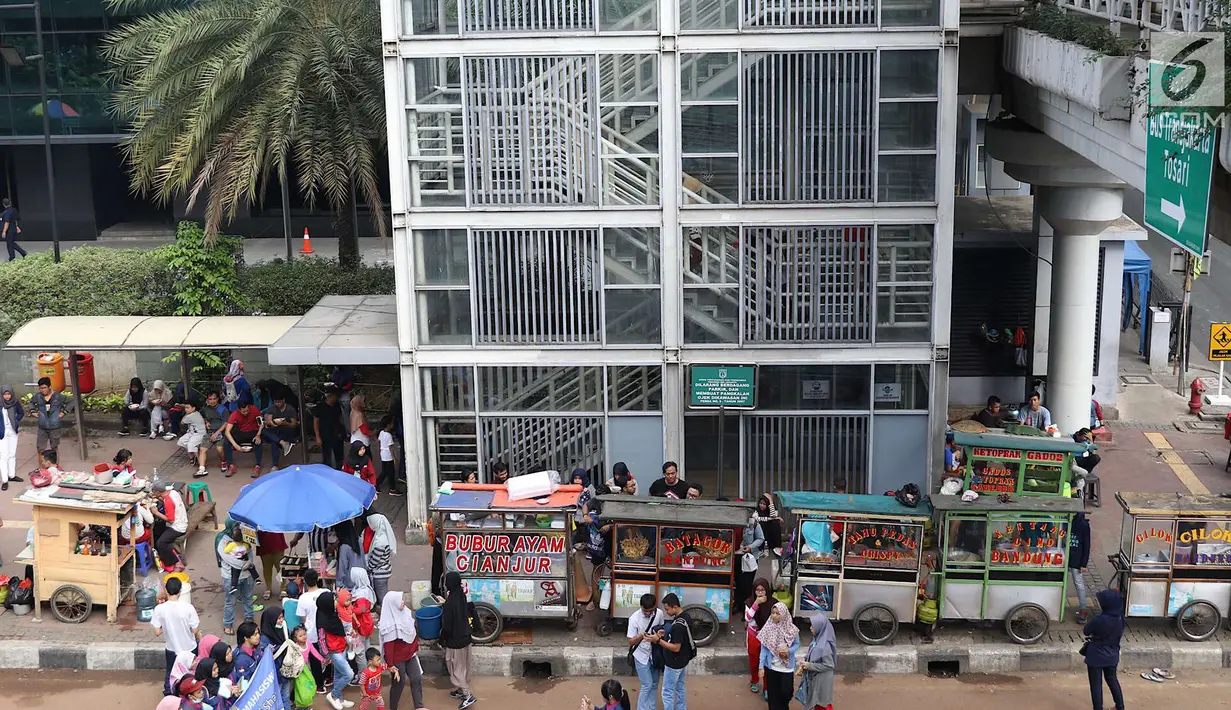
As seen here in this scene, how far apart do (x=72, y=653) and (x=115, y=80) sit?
62.0 feet

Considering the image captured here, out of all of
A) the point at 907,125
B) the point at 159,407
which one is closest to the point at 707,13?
the point at 907,125

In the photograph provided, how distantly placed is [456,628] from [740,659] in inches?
121

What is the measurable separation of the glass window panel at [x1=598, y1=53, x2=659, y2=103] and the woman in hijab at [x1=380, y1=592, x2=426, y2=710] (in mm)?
6795

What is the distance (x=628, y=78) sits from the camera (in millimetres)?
16453

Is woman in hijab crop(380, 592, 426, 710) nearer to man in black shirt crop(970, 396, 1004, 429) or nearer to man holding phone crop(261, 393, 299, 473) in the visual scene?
man holding phone crop(261, 393, 299, 473)

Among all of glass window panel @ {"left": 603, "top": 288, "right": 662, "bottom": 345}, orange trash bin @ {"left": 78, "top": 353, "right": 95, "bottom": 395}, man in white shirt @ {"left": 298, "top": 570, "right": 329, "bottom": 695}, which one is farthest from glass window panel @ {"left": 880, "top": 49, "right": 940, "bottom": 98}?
orange trash bin @ {"left": 78, "top": 353, "right": 95, "bottom": 395}

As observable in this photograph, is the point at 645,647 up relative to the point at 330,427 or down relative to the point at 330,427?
down

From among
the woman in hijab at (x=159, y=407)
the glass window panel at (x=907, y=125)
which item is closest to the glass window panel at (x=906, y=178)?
the glass window panel at (x=907, y=125)

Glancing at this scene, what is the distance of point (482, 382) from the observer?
17.3 m

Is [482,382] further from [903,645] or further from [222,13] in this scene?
[222,13]

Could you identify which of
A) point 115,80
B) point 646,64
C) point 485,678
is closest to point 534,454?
point 485,678

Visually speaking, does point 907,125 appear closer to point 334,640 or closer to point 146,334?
point 334,640

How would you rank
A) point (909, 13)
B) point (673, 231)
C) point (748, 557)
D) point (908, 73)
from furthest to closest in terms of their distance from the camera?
point (673, 231) < point (908, 73) < point (909, 13) < point (748, 557)

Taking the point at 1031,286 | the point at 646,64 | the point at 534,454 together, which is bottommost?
the point at 534,454
